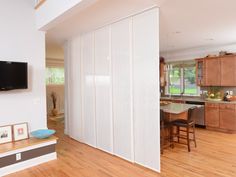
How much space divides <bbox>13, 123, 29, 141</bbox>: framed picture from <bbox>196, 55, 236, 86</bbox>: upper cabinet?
5.23 meters

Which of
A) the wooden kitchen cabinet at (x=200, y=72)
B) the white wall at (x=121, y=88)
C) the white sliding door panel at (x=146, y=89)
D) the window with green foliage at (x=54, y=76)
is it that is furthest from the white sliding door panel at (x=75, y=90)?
the wooden kitchen cabinet at (x=200, y=72)

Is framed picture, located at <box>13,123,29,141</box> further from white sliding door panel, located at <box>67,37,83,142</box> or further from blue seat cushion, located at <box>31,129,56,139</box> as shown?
white sliding door panel, located at <box>67,37,83,142</box>

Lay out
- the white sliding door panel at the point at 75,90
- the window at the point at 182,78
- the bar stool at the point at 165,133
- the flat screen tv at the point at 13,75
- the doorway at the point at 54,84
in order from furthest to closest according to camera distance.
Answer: the doorway at the point at 54,84 < the window at the point at 182,78 < the white sliding door panel at the point at 75,90 < the bar stool at the point at 165,133 < the flat screen tv at the point at 13,75

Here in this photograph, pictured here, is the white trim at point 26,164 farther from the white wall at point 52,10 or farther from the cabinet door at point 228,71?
the cabinet door at point 228,71

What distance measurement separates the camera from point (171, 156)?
362 centimetres

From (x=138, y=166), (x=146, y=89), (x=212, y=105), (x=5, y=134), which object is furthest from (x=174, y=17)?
(x=5, y=134)

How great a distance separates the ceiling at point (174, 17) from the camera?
8.98 ft

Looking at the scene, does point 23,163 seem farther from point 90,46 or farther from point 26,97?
point 90,46

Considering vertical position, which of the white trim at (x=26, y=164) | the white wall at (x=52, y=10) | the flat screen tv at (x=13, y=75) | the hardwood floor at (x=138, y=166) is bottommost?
the hardwood floor at (x=138, y=166)

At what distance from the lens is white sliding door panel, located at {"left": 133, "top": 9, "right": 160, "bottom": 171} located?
2.91 m

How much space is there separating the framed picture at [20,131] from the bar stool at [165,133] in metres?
2.71

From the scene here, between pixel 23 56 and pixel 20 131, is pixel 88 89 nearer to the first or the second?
pixel 23 56

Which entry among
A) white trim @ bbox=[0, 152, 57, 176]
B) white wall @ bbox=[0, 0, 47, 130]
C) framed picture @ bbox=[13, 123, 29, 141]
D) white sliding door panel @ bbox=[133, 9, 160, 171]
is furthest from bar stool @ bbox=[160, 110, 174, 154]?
A: framed picture @ bbox=[13, 123, 29, 141]

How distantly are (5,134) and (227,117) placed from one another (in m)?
5.44
